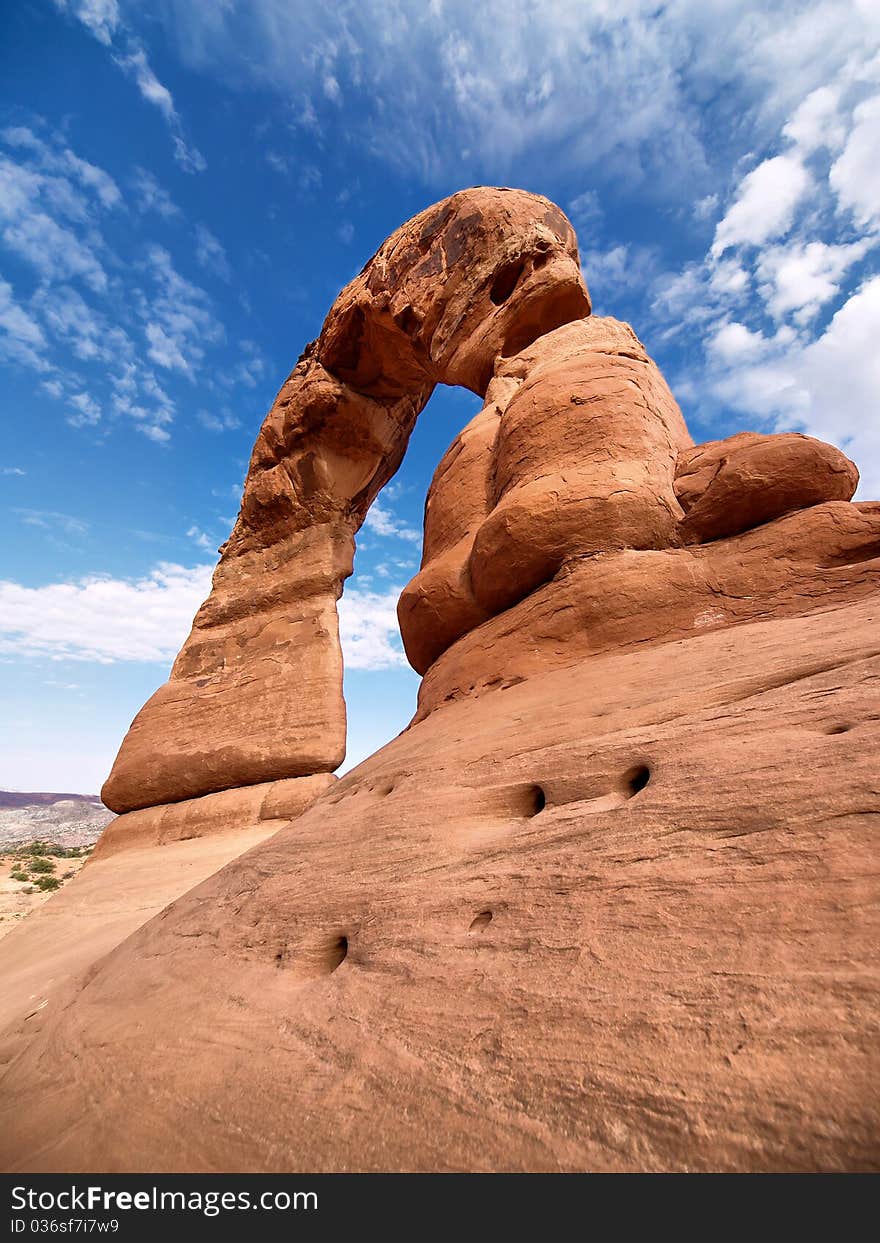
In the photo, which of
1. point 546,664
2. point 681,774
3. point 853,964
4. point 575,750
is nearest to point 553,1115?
point 853,964

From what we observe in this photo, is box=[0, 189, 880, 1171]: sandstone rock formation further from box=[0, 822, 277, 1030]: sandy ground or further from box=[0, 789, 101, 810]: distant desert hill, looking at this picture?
box=[0, 789, 101, 810]: distant desert hill

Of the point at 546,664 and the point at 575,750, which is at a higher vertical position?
the point at 546,664

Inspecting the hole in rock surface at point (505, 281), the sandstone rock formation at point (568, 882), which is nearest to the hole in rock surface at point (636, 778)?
the sandstone rock formation at point (568, 882)

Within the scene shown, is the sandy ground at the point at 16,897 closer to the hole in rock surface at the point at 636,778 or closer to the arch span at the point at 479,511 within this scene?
the arch span at the point at 479,511

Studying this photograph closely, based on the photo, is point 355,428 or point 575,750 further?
point 355,428

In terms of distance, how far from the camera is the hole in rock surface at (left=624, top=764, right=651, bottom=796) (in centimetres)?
255

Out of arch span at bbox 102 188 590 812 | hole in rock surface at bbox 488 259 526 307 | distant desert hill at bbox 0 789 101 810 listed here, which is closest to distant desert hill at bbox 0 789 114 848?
distant desert hill at bbox 0 789 101 810

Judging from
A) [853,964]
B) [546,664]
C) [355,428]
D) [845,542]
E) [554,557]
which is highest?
[355,428]

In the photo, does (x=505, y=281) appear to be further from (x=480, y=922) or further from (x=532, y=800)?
(x=480, y=922)

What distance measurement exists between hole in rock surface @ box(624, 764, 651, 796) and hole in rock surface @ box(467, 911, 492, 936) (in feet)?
2.61

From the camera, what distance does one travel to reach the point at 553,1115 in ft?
4.79
